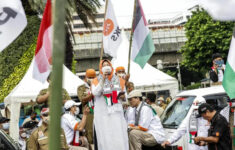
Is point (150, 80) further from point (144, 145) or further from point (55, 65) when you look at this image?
point (55, 65)

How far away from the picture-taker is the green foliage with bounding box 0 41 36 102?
49.2 feet

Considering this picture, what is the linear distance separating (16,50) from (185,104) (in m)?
9.09

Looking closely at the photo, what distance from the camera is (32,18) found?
625 inches

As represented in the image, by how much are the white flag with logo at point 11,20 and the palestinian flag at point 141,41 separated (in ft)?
18.6

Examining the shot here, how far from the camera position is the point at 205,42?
41594mm

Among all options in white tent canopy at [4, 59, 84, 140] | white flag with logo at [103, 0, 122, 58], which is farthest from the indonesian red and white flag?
white tent canopy at [4, 59, 84, 140]

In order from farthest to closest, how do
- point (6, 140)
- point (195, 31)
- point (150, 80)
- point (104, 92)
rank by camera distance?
1. point (195, 31)
2. point (150, 80)
3. point (104, 92)
4. point (6, 140)

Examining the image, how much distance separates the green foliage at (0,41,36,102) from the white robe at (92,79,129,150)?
900cm

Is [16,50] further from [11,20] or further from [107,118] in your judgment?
[11,20]

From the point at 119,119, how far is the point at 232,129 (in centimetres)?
187

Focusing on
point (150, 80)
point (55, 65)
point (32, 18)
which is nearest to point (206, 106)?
point (55, 65)

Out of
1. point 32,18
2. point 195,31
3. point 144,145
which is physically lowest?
point 144,145

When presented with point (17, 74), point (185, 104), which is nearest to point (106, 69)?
point (185, 104)

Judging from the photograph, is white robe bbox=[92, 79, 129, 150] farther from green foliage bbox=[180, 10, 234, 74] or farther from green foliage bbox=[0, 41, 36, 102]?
green foliage bbox=[180, 10, 234, 74]
